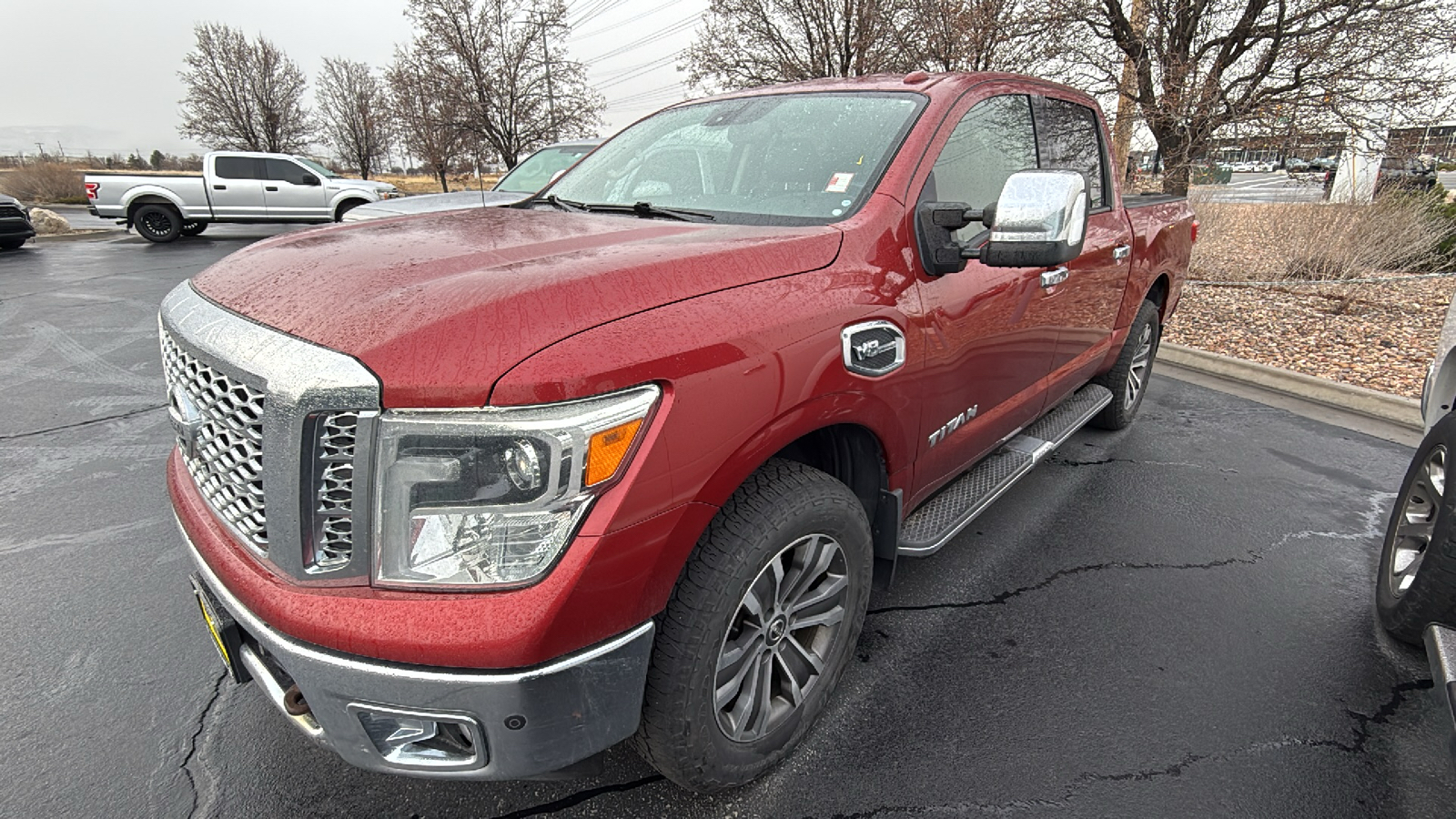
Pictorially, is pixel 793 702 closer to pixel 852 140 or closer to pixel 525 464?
pixel 525 464

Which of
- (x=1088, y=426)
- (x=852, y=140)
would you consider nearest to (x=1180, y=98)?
(x=1088, y=426)

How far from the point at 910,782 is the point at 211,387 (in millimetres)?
2010

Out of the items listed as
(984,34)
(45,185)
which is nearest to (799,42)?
(984,34)

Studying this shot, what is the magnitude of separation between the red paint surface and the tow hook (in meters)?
0.20

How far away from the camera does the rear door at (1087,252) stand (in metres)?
3.22

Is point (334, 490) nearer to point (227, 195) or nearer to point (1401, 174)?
point (1401, 174)

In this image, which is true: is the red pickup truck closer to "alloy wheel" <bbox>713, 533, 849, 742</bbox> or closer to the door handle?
"alloy wheel" <bbox>713, 533, 849, 742</bbox>

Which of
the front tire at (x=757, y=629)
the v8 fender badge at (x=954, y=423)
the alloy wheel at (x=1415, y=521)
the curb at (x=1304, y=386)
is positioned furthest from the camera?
the curb at (x=1304, y=386)

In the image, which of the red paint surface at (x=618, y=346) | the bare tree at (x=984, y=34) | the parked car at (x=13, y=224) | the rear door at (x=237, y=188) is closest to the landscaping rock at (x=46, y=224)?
the rear door at (x=237, y=188)

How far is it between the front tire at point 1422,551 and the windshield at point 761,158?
212cm

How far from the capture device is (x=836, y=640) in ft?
7.15

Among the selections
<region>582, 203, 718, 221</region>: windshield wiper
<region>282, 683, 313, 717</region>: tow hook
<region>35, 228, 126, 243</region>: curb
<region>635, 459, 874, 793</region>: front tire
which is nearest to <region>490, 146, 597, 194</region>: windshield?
<region>582, 203, 718, 221</region>: windshield wiper

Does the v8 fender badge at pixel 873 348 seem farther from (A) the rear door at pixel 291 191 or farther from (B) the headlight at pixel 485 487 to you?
(A) the rear door at pixel 291 191

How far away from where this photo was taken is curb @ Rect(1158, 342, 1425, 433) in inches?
200
